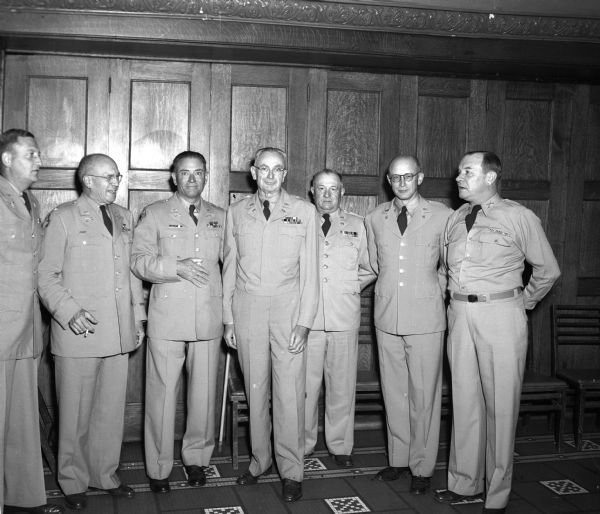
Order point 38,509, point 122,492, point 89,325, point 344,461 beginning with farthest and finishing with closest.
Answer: point 344,461 < point 122,492 < point 89,325 < point 38,509

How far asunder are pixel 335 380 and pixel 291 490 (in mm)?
818

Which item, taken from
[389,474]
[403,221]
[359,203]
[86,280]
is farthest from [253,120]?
[389,474]

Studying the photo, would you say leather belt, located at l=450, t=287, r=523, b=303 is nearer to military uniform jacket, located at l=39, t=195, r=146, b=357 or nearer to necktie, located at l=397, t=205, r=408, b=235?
necktie, located at l=397, t=205, r=408, b=235

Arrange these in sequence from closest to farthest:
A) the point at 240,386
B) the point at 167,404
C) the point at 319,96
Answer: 1. the point at 167,404
2. the point at 240,386
3. the point at 319,96

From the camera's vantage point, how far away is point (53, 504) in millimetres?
3449

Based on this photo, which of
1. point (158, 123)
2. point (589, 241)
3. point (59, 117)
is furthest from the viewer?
point (589, 241)

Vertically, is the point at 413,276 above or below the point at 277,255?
below

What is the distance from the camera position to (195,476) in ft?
12.7

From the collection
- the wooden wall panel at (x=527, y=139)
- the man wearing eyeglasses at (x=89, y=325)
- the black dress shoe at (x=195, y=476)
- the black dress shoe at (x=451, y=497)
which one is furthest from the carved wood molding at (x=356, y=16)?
the black dress shoe at (x=451, y=497)

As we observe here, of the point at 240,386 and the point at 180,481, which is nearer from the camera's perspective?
the point at 180,481

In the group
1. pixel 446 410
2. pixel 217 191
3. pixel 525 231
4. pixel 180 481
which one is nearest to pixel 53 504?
pixel 180 481

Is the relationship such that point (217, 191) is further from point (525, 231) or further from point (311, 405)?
point (525, 231)

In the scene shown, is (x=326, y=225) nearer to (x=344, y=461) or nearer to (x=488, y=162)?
(x=488, y=162)

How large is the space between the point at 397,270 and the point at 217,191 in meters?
1.51
